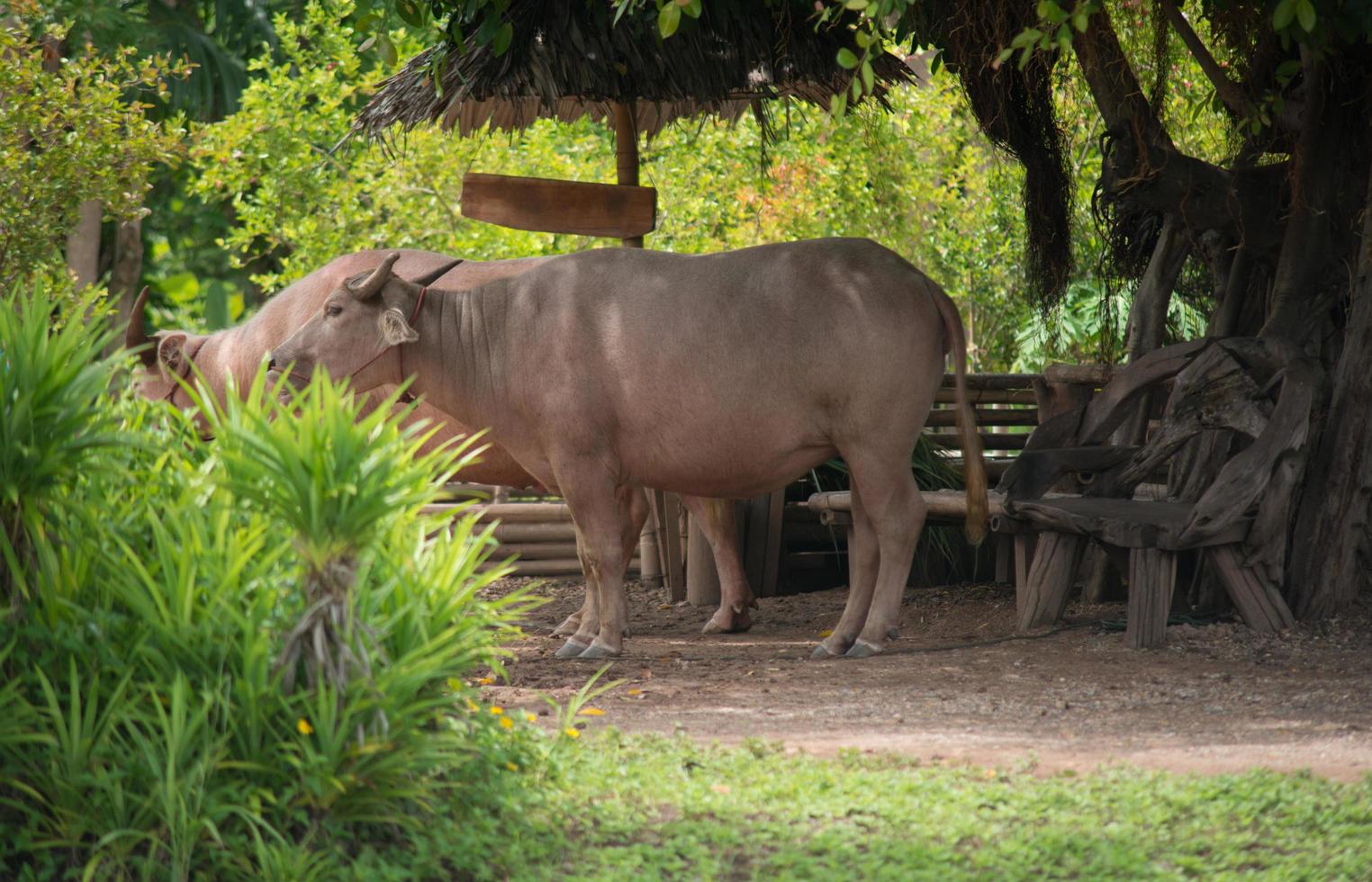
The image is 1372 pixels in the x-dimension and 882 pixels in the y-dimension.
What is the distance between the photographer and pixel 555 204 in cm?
887

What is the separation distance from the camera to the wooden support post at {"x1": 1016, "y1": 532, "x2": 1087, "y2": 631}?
285 inches

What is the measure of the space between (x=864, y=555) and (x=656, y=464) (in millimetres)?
1118

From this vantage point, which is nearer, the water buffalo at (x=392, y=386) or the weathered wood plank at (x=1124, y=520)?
the weathered wood plank at (x=1124, y=520)

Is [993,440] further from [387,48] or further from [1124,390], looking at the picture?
[387,48]

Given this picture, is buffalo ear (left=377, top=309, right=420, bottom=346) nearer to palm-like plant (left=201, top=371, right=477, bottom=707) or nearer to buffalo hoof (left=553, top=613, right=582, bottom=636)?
buffalo hoof (left=553, top=613, right=582, bottom=636)

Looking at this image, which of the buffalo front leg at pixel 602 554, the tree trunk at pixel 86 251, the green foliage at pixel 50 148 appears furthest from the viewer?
the tree trunk at pixel 86 251

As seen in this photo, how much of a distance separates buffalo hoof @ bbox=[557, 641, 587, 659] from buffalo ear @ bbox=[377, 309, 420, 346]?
5.38 feet

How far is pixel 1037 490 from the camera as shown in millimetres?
7387

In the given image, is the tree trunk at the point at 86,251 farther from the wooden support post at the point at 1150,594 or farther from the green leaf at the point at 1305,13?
the green leaf at the point at 1305,13

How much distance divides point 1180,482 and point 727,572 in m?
2.49

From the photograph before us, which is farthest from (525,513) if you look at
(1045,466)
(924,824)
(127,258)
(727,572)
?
(127,258)

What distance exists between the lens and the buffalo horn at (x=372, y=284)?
7.06m

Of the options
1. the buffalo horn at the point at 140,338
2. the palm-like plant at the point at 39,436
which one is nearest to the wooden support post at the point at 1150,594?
the palm-like plant at the point at 39,436

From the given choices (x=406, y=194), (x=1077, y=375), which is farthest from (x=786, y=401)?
(x=406, y=194)
